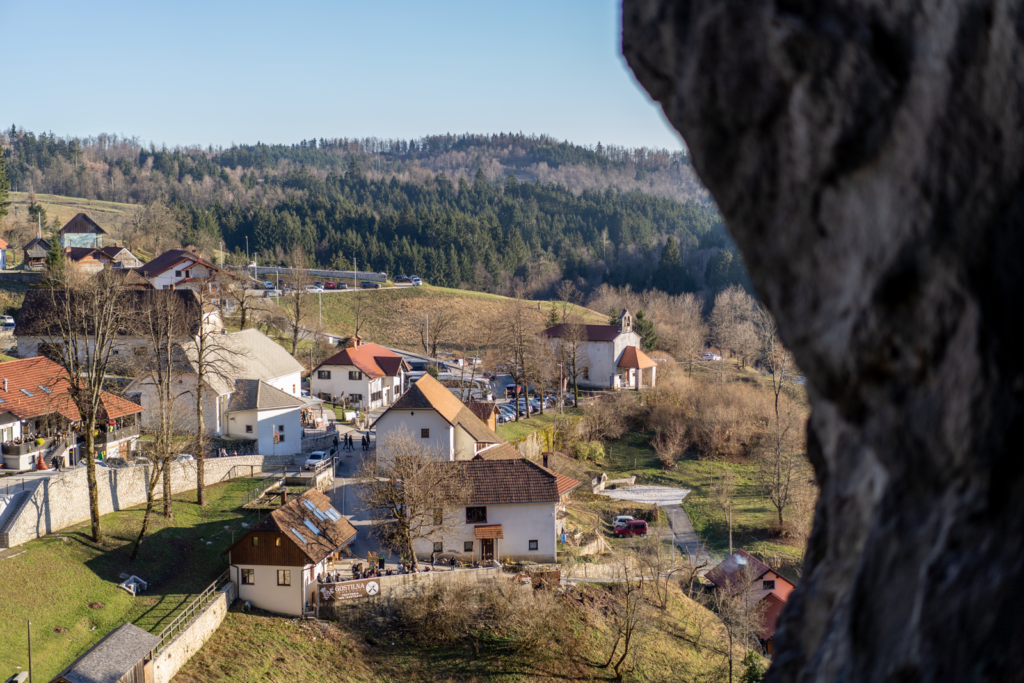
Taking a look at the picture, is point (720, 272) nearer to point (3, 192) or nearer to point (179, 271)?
point (179, 271)

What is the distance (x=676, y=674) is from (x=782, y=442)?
65.0 feet

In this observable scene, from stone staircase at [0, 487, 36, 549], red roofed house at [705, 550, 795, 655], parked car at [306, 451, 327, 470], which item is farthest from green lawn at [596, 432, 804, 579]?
stone staircase at [0, 487, 36, 549]

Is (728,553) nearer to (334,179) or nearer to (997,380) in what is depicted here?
(997,380)

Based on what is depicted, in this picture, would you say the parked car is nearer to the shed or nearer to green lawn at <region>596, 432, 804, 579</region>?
the shed

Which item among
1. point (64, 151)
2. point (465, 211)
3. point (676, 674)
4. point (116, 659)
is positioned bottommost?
point (676, 674)

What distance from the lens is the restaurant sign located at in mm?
26938

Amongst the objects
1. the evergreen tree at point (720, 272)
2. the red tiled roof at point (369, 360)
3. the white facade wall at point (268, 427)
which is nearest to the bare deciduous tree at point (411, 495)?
the white facade wall at point (268, 427)

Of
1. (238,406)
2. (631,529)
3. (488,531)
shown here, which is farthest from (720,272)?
(488,531)

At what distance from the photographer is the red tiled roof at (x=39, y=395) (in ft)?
103

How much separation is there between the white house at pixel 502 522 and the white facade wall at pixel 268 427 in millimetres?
13085

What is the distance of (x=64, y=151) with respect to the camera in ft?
540

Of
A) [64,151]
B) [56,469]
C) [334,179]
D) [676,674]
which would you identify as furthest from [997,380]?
[64,151]

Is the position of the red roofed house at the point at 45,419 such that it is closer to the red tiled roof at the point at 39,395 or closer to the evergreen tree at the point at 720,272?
the red tiled roof at the point at 39,395

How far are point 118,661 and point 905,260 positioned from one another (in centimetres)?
2154
